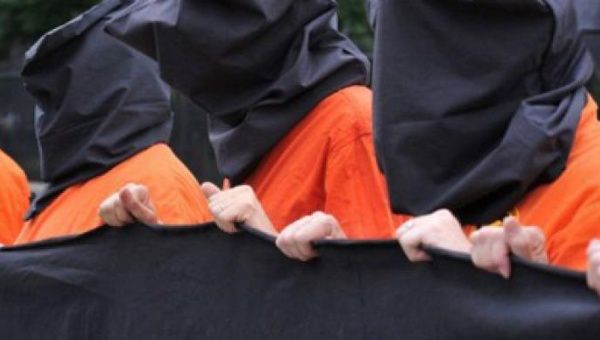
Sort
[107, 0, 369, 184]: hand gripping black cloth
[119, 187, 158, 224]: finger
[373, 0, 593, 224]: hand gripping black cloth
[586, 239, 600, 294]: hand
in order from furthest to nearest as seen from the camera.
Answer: [107, 0, 369, 184]: hand gripping black cloth < [119, 187, 158, 224]: finger < [373, 0, 593, 224]: hand gripping black cloth < [586, 239, 600, 294]: hand

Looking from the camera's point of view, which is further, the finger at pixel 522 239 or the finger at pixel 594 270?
the finger at pixel 522 239

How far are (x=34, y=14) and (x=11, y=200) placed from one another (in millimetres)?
6220

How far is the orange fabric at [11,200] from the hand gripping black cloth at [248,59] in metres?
1.50

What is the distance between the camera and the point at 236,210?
2887mm

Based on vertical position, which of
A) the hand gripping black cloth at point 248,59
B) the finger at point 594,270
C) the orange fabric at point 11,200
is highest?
the finger at point 594,270

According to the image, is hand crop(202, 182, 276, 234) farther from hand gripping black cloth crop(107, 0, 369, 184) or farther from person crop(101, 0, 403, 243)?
hand gripping black cloth crop(107, 0, 369, 184)

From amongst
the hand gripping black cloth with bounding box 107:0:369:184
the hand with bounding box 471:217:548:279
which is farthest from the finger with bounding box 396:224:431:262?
the hand gripping black cloth with bounding box 107:0:369:184

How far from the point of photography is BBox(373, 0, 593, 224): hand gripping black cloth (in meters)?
2.75

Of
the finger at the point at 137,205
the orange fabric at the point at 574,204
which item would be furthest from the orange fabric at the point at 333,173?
the orange fabric at the point at 574,204

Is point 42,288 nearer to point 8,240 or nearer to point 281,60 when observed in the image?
point 281,60

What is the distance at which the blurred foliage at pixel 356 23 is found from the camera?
989 centimetres

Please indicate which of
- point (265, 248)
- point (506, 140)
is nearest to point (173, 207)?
point (265, 248)

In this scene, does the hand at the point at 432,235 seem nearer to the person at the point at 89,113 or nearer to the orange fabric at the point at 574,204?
the orange fabric at the point at 574,204

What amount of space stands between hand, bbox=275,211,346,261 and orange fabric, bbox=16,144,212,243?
1.15 meters
